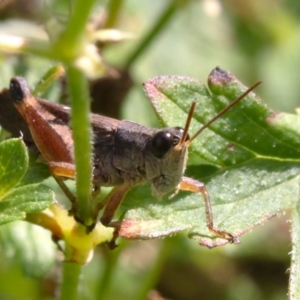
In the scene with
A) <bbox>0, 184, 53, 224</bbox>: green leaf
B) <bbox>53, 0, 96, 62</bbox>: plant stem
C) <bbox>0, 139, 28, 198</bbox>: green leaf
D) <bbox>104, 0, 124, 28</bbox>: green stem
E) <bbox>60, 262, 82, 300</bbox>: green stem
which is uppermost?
<bbox>53, 0, 96, 62</bbox>: plant stem

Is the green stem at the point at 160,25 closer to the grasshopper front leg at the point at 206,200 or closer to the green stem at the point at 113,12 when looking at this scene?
the green stem at the point at 113,12

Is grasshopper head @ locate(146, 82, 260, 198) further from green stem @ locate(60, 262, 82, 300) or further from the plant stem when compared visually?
the plant stem

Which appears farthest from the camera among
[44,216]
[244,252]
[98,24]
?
[244,252]

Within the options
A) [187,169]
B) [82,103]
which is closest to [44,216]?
[187,169]

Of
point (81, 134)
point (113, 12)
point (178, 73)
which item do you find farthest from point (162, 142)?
point (178, 73)

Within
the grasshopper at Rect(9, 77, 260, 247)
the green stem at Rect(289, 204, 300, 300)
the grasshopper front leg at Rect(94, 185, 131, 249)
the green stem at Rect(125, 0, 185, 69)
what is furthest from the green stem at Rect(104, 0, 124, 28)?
the green stem at Rect(289, 204, 300, 300)

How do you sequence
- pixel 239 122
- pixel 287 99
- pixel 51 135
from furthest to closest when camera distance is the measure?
pixel 287 99 < pixel 51 135 < pixel 239 122

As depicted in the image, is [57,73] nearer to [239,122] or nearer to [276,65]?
[239,122]

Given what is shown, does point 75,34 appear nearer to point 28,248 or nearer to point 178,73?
point 28,248
